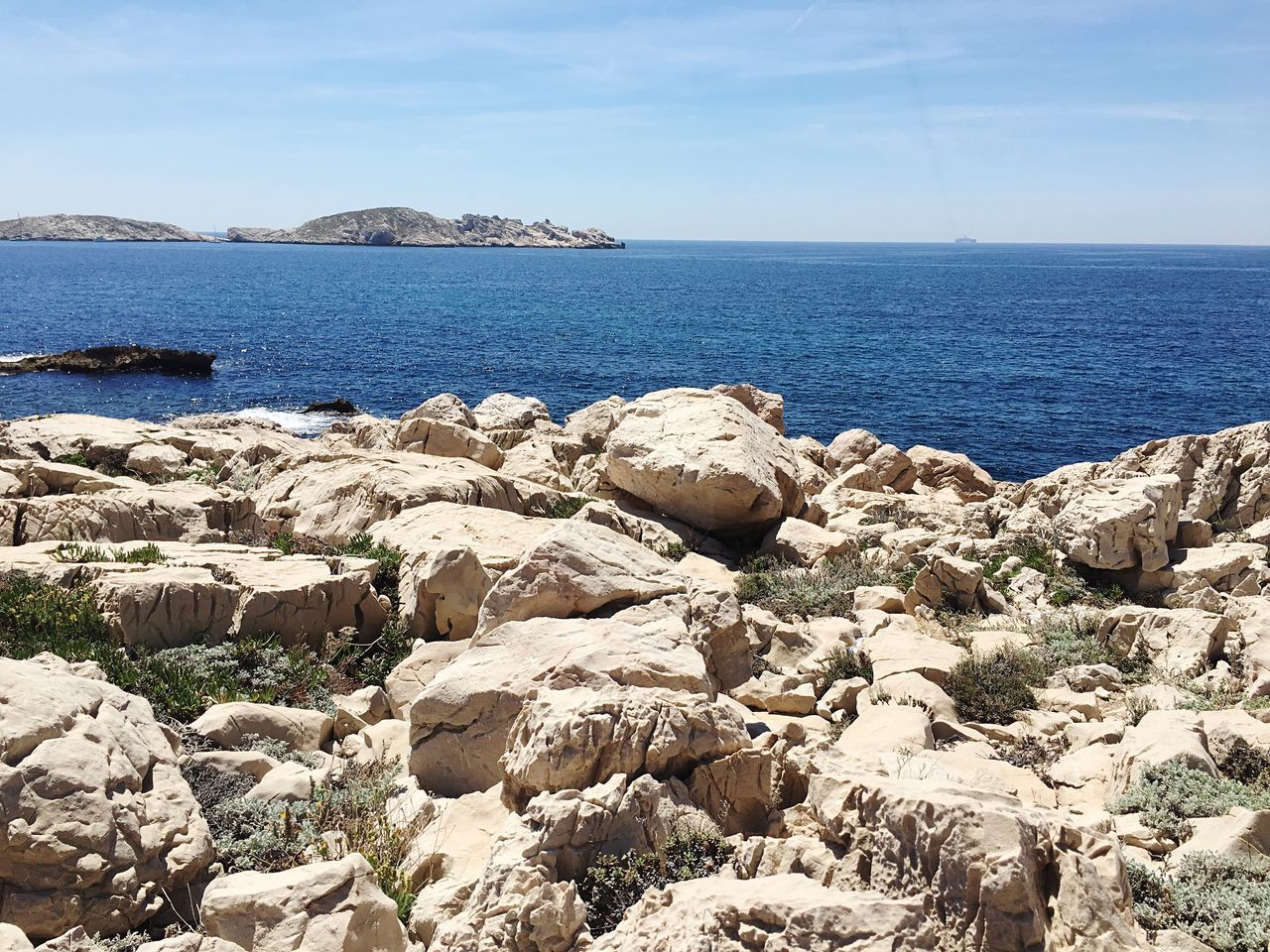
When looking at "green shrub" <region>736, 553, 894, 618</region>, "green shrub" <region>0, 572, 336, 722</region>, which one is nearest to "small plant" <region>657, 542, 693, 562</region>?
"green shrub" <region>736, 553, 894, 618</region>

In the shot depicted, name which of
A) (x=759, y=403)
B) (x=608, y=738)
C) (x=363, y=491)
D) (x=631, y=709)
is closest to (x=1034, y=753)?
(x=631, y=709)

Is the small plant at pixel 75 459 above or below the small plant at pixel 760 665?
above

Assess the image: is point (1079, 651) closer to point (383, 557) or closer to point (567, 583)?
point (567, 583)

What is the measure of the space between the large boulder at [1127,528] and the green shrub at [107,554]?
1522cm

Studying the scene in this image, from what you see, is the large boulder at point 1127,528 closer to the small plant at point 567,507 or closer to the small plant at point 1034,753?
the small plant at point 1034,753

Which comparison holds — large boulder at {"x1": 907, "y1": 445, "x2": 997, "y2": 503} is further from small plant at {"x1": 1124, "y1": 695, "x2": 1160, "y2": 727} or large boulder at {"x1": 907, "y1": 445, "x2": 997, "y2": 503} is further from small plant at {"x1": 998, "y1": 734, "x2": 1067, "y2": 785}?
small plant at {"x1": 998, "y1": 734, "x2": 1067, "y2": 785}

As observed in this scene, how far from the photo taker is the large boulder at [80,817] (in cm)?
614

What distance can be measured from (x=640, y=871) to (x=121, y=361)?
2487 inches

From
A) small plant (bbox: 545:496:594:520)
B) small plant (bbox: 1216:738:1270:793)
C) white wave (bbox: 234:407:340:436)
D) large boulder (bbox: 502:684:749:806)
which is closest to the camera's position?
large boulder (bbox: 502:684:749:806)

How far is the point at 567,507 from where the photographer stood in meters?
18.9

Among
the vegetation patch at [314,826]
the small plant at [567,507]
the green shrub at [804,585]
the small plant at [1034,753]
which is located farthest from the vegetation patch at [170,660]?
the small plant at [1034,753]

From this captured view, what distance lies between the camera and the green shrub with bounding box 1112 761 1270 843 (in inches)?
310

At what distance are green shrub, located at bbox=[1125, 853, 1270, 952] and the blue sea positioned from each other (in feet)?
109

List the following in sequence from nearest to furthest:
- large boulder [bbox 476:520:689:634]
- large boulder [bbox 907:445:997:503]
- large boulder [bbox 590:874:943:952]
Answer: large boulder [bbox 590:874:943:952] → large boulder [bbox 476:520:689:634] → large boulder [bbox 907:445:997:503]
